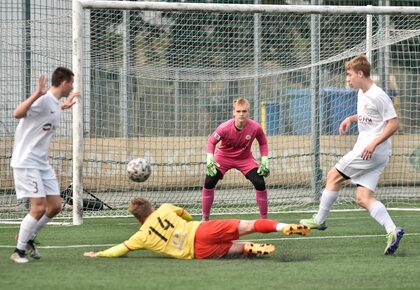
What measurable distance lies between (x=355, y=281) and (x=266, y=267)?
104 cm

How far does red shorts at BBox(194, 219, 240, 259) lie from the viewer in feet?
30.0

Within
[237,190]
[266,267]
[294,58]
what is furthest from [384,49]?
[266,267]

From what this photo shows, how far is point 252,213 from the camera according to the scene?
15273 millimetres

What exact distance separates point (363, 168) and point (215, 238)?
1940mm

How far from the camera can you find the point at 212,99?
16203 millimetres

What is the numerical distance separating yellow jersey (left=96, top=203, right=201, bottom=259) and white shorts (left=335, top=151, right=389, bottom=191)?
1.92 metres

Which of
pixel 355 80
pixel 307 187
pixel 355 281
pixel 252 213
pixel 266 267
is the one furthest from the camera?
pixel 307 187

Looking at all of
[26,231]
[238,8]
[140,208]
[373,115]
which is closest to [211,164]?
[373,115]

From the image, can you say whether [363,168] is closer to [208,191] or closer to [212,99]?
[208,191]

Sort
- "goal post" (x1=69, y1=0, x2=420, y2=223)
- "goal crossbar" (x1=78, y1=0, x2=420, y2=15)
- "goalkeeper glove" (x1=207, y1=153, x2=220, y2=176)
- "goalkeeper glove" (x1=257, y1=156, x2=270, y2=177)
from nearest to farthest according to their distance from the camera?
1. "goalkeeper glove" (x1=207, y1=153, x2=220, y2=176)
2. "goalkeeper glove" (x1=257, y1=156, x2=270, y2=177)
3. "goal crossbar" (x1=78, y1=0, x2=420, y2=15)
4. "goal post" (x1=69, y1=0, x2=420, y2=223)

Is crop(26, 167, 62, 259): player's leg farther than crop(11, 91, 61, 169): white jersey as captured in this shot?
Yes

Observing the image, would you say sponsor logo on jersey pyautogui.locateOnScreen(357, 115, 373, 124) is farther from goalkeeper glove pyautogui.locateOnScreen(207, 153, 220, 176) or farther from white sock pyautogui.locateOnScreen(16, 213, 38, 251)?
white sock pyautogui.locateOnScreen(16, 213, 38, 251)

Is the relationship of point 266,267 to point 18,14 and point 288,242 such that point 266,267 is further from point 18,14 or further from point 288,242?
point 18,14

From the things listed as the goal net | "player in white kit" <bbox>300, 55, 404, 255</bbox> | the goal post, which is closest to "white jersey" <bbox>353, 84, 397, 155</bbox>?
"player in white kit" <bbox>300, 55, 404, 255</bbox>
